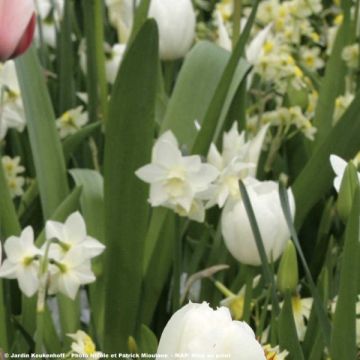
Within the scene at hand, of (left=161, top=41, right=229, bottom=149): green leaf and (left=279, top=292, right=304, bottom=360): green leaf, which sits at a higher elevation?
(left=161, top=41, right=229, bottom=149): green leaf

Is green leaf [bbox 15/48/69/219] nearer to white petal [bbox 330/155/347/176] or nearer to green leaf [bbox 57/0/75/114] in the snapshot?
green leaf [bbox 57/0/75/114]

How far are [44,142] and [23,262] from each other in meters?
0.31

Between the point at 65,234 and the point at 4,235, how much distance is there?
6.9 inches

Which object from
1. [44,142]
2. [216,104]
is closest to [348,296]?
[216,104]

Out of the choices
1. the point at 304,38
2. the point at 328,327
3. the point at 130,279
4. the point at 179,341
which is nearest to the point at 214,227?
the point at 130,279

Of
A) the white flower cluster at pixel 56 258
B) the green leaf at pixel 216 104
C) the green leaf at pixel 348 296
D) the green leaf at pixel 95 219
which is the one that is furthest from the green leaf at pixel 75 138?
the green leaf at pixel 348 296

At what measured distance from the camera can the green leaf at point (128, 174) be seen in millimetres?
1058

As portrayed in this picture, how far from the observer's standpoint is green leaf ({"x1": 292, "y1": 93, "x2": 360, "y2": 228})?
1.19 m

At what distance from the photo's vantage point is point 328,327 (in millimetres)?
857

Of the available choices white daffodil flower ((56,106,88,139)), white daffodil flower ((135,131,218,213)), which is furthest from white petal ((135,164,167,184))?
white daffodil flower ((56,106,88,139))

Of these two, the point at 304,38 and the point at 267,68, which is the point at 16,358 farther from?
the point at 304,38

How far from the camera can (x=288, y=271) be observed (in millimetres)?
867

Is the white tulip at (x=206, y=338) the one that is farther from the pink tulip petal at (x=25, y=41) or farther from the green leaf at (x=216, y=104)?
the green leaf at (x=216, y=104)

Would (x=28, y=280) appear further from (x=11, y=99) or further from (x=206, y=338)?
(x=11, y=99)
